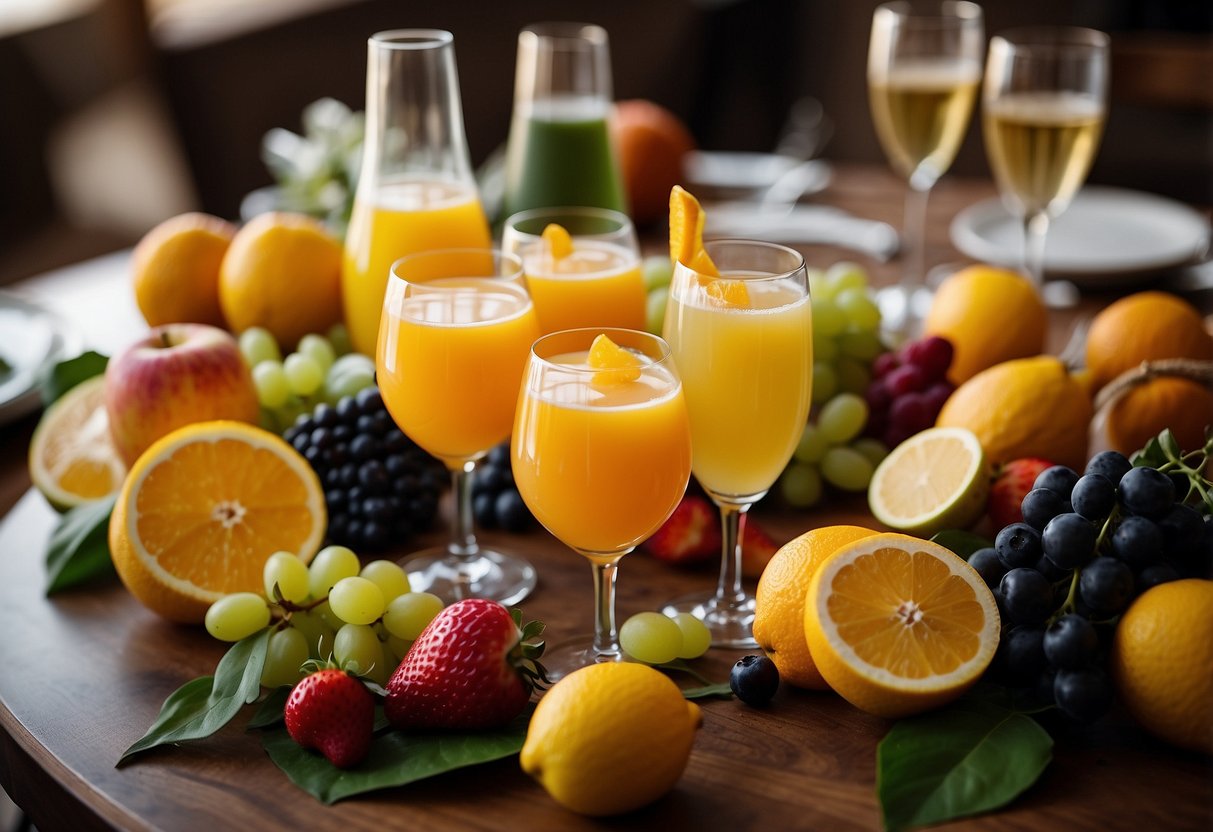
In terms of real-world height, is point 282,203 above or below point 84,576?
above

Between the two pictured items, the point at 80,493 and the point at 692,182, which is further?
the point at 692,182

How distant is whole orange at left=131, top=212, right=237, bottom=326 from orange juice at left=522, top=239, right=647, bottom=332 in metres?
0.50

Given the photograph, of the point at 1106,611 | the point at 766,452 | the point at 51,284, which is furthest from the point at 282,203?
the point at 1106,611

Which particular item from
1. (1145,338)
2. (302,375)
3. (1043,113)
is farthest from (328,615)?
(1043,113)

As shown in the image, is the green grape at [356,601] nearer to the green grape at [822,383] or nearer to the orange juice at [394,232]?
the orange juice at [394,232]

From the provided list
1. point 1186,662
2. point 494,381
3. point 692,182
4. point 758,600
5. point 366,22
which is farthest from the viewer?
point 366,22

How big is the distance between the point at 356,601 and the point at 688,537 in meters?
0.35

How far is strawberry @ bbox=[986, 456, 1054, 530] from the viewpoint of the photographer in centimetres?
113

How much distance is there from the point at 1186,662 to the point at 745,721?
1.06 ft

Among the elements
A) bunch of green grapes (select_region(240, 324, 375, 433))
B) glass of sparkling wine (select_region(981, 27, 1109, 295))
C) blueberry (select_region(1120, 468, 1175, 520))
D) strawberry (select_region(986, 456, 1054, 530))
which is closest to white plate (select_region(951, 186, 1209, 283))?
glass of sparkling wine (select_region(981, 27, 1109, 295))

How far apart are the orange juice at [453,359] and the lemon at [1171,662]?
0.56 metres

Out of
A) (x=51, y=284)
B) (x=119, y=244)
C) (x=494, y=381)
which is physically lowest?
(x=119, y=244)

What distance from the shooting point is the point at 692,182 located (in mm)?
2299

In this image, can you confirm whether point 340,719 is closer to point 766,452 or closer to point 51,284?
point 766,452
